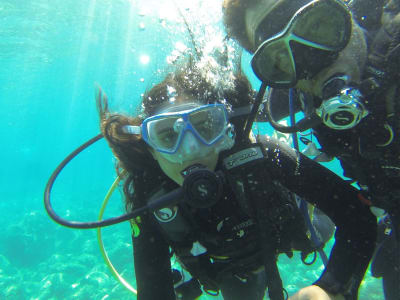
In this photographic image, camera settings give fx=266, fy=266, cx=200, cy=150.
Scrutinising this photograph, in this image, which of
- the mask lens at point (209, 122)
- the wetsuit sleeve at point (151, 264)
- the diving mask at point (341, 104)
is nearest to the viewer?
the diving mask at point (341, 104)

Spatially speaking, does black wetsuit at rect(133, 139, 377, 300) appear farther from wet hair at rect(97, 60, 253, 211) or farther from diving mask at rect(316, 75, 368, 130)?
diving mask at rect(316, 75, 368, 130)

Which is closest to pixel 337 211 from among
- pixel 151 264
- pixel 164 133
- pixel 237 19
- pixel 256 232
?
pixel 256 232

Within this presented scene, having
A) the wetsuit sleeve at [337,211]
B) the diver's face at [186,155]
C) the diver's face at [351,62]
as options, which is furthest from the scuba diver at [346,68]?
the diver's face at [186,155]

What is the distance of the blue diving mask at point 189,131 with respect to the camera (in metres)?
2.09

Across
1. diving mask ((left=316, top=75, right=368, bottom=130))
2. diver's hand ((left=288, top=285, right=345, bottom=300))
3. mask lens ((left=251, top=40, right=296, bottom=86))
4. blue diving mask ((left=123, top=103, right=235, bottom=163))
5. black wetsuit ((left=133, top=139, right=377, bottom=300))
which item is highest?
mask lens ((left=251, top=40, right=296, bottom=86))

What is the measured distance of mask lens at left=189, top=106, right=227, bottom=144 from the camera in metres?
2.19

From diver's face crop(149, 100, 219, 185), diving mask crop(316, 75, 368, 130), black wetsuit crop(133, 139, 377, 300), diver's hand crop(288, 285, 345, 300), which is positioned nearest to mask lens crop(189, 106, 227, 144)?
diver's face crop(149, 100, 219, 185)

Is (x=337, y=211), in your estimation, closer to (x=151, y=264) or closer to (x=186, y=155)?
(x=186, y=155)

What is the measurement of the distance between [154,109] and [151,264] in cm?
139

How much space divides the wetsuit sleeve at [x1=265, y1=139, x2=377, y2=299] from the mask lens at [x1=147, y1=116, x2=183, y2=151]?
89 cm

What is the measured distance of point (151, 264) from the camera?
241cm

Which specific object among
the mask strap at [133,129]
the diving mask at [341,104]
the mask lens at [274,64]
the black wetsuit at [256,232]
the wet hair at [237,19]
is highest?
the wet hair at [237,19]

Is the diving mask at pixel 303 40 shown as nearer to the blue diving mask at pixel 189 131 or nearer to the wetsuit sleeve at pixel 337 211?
the blue diving mask at pixel 189 131

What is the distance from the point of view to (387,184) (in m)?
2.13
